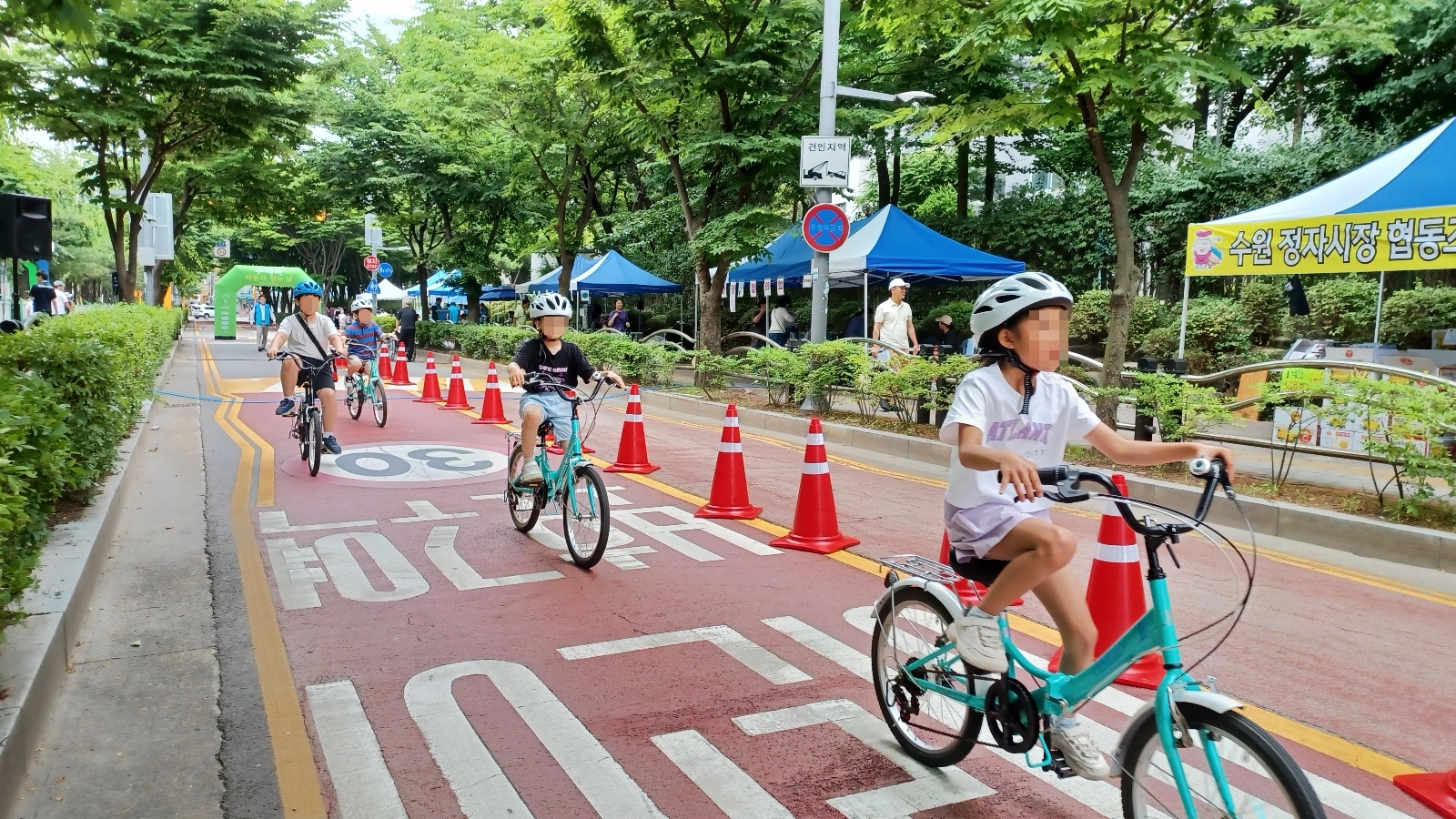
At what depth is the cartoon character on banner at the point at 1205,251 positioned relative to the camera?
41.3 ft

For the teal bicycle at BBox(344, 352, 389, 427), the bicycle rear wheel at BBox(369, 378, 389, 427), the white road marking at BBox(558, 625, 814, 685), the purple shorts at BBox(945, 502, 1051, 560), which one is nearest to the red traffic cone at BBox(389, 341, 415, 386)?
the teal bicycle at BBox(344, 352, 389, 427)

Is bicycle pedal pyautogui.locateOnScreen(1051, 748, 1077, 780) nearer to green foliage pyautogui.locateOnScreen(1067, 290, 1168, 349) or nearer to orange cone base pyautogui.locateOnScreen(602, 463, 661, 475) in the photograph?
orange cone base pyautogui.locateOnScreen(602, 463, 661, 475)

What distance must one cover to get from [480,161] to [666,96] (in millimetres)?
12552

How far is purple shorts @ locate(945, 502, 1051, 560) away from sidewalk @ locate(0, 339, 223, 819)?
271 centimetres

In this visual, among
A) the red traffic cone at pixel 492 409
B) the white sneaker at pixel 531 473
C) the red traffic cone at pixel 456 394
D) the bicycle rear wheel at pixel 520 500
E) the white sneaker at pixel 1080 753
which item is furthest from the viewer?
the red traffic cone at pixel 456 394

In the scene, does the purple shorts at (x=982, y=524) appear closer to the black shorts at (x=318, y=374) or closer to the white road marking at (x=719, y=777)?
the white road marking at (x=719, y=777)

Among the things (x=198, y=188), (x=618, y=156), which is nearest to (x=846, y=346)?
(x=618, y=156)

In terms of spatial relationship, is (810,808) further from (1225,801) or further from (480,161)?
(480,161)

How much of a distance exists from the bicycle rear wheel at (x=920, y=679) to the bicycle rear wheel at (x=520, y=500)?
3941mm

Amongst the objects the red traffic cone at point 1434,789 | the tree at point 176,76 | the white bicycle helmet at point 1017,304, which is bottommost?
the red traffic cone at point 1434,789

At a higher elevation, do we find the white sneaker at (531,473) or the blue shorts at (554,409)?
the blue shorts at (554,409)

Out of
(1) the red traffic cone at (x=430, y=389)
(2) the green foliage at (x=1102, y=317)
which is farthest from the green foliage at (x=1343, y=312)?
(1) the red traffic cone at (x=430, y=389)

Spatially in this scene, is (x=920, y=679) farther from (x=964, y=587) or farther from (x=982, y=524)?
(x=982, y=524)

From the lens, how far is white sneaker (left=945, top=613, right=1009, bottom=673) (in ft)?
11.1
